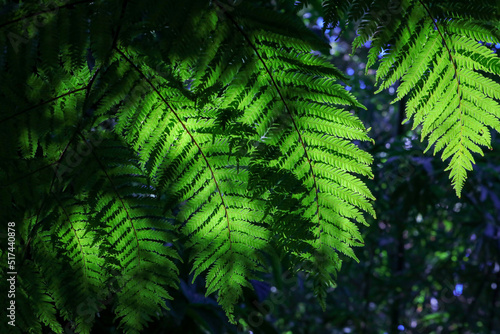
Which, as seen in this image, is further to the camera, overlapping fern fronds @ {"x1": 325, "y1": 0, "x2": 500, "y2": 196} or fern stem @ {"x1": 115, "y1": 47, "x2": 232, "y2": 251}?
fern stem @ {"x1": 115, "y1": 47, "x2": 232, "y2": 251}

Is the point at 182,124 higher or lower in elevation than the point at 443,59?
lower

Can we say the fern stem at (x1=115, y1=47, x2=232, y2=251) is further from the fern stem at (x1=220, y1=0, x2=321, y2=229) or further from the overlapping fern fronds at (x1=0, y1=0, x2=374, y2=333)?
the fern stem at (x1=220, y1=0, x2=321, y2=229)

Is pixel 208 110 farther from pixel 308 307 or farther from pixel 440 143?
pixel 308 307

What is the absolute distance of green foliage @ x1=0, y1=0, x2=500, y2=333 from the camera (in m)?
0.89

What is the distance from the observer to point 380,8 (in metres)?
0.86

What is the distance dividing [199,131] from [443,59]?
0.57 m

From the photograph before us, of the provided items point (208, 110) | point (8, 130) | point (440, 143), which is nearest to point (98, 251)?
point (8, 130)

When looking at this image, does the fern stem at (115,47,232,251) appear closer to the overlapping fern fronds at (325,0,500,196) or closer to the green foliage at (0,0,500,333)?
the green foliage at (0,0,500,333)

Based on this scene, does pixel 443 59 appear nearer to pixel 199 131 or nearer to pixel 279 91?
pixel 279 91

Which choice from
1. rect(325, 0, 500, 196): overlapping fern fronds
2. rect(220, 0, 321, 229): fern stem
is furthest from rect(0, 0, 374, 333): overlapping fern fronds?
rect(325, 0, 500, 196): overlapping fern fronds

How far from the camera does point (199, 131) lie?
3.24 feet

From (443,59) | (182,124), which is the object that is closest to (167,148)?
(182,124)

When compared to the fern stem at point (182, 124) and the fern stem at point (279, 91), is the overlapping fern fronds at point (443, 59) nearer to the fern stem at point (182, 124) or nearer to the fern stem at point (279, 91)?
the fern stem at point (279, 91)

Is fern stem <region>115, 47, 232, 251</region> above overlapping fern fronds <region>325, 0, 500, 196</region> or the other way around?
the other way around
